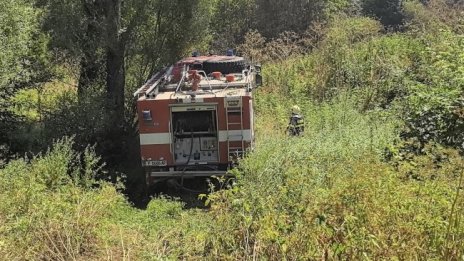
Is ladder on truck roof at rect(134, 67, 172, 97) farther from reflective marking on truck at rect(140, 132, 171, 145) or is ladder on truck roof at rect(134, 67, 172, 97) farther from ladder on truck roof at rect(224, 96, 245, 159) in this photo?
ladder on truck roof at rect(224, 96, 245, 159)

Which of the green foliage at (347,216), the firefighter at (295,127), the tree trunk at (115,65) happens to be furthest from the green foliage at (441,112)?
the tree trunk at (115,65)

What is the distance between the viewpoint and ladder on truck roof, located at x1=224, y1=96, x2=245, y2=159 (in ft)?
33.1

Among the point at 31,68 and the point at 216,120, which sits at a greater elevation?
the point at 31,68

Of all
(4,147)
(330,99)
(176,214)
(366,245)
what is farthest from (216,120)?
(330,99)

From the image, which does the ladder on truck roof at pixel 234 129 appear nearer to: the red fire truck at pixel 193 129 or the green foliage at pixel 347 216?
the red fire truck at pixel 193 129

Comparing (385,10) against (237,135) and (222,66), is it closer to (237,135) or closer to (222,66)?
(222,66)

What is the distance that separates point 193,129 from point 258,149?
1601mm

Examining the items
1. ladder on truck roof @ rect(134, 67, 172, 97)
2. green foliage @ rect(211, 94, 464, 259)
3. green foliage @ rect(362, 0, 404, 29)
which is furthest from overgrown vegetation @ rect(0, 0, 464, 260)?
green foliage @ rect(362, 0, 404, 29)

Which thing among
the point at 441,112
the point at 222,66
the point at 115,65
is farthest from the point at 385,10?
the point at 441,112

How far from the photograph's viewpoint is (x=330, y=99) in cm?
1691

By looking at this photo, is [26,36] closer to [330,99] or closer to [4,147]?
[4,147]

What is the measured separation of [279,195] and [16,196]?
398 centimetres

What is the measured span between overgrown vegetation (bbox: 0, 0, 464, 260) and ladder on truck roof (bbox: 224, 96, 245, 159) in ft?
2.21

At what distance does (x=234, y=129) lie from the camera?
33.4 feet
